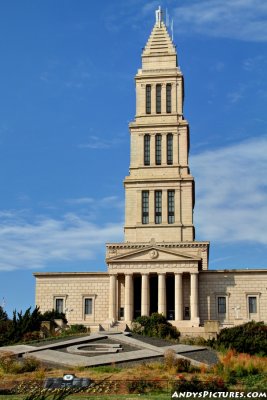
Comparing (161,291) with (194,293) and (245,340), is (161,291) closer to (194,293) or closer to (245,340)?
(194,293)

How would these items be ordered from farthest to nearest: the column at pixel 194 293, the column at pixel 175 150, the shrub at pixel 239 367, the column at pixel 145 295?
Result: the column at pixel 175 150 → the column at pixel 145 295 → the column at pixel 194 293 → the shrub at pixel 239 367

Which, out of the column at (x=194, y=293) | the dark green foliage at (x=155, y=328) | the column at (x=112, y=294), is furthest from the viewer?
the column at (x=112, y=294)

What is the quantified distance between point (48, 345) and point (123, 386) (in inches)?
646

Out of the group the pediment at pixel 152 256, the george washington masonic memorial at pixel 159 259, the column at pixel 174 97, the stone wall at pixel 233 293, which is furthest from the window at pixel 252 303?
the column at pixel 174 97

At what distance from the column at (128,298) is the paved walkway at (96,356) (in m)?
20.1

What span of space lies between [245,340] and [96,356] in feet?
34.2

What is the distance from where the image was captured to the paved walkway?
37.5 m

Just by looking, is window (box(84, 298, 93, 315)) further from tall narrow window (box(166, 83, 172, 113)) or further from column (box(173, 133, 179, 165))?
tall narrow window (box(166, 83, 172, 113))

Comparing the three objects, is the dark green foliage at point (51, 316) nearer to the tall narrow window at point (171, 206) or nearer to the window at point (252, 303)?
Result: the tall narrow window at point (171, 206)

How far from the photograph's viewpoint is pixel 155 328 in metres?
55.1

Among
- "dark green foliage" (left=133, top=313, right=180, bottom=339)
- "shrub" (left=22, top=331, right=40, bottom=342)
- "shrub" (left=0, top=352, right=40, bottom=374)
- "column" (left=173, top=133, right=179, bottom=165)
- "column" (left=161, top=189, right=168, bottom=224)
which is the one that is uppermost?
"column" (left=173, top=133, right=179, bottom=165)

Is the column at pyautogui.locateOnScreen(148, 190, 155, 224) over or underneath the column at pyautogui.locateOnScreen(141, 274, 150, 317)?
over

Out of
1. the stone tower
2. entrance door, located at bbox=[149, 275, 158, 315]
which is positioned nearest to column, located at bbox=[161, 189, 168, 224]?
the stone tower

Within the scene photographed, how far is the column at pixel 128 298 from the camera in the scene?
67625 millimetres
